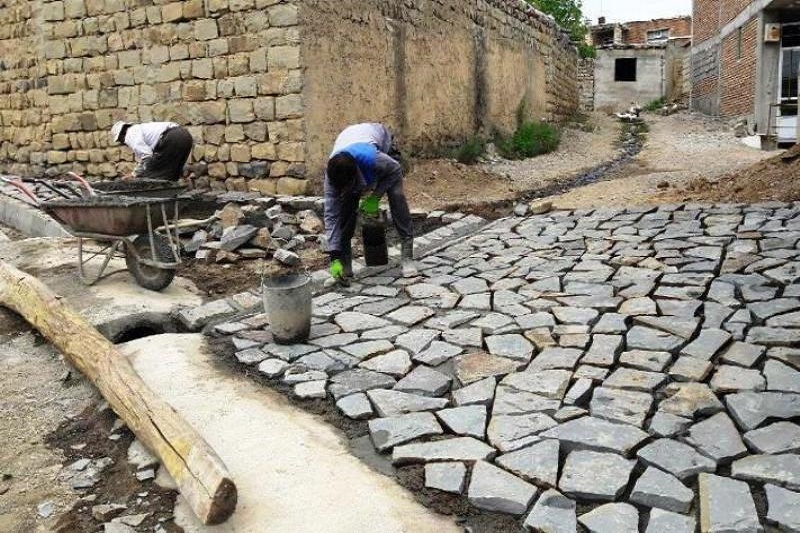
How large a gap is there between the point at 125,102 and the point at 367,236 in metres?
4.96

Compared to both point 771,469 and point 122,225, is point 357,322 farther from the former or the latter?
point 771,469

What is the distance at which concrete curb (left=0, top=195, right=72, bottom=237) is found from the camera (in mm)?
7320

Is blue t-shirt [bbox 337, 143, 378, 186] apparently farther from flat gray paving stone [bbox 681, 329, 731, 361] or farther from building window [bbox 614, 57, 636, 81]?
building window [bbox 614, 57, 636, 81]

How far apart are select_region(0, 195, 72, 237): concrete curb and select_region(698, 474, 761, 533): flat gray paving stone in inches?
264

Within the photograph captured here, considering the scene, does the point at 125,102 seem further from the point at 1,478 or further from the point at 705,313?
the point at 705,313

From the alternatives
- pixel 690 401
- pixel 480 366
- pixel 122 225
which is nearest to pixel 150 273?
pixel 122 225

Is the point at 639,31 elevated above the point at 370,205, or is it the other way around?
the point at 639,31

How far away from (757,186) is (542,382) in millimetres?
5326

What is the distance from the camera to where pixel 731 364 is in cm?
332

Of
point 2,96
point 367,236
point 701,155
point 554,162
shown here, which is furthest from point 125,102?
point 701,155

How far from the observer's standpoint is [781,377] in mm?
→ 3145

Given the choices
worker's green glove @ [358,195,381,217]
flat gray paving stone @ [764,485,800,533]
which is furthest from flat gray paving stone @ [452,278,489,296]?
flat gray paving stone @ [764,485,800,533]

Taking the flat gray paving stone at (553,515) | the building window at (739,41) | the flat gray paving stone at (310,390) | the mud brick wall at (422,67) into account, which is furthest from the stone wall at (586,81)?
the flat gray paving stone at (553,515)

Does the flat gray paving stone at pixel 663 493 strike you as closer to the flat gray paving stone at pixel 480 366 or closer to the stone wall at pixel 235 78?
the flat gray paving stone at pixel 480 366
